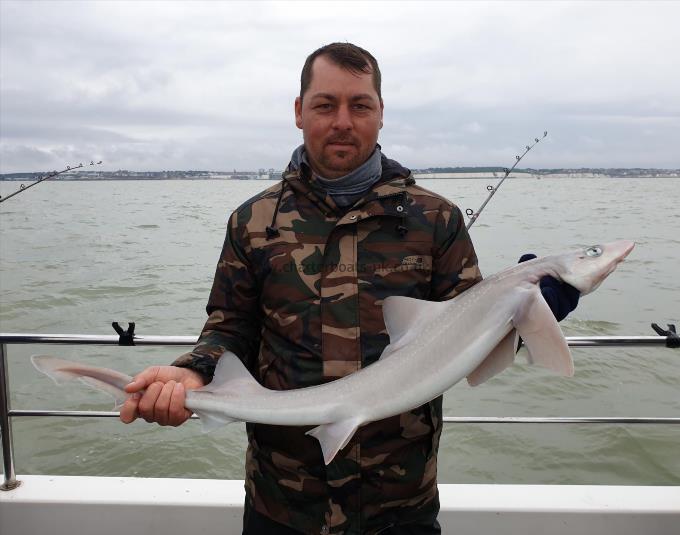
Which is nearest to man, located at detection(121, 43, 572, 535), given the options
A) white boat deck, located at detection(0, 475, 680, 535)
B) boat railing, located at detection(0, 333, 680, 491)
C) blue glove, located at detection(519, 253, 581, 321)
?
blue glove, located at detection(519, 253, 581, 321)

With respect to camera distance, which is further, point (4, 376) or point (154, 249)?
point (154, 249)

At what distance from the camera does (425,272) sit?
2.30m

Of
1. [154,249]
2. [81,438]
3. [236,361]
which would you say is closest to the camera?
[236,361]

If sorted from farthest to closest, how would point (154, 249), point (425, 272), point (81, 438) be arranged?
point (154, 249) → point (81, 438) → point (425, 272)

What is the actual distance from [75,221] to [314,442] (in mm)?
34661

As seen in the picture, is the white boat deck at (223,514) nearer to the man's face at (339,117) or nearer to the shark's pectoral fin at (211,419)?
the shark's pectoral fin at (211,419)

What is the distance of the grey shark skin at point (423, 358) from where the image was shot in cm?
199

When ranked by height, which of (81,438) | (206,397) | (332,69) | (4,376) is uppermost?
(332,69)

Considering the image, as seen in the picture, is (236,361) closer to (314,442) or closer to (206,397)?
(206,397)

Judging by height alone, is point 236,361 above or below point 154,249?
above

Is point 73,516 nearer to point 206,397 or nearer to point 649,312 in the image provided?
point 206,397

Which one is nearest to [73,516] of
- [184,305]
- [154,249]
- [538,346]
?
[538,346]

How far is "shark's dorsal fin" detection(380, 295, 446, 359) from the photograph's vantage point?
2.06 meters

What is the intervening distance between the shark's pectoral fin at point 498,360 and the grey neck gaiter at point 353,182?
810mm
